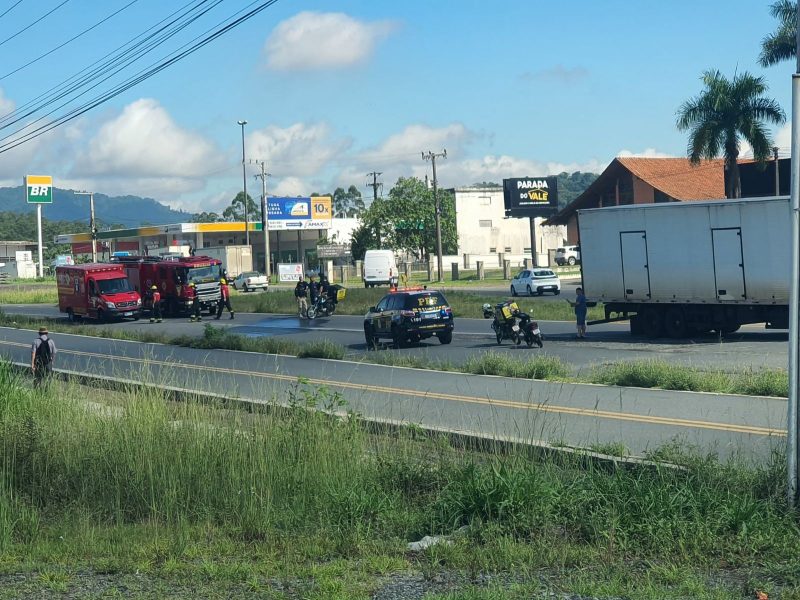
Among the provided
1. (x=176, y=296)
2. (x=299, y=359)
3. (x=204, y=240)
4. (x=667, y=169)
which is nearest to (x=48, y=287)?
(x=204, y=240)

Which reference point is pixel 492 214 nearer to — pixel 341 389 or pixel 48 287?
pixel 48 287

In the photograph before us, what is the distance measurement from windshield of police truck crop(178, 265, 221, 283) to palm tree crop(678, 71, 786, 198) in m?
23.3

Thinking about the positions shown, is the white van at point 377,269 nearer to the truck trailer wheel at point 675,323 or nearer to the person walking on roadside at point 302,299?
the person walking on roadside at point 302,299

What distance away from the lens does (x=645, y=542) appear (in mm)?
7449

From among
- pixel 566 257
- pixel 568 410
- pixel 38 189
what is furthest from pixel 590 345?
pixel 38 189

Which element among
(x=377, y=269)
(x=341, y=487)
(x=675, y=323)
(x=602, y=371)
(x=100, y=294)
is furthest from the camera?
(x=377, y=269)

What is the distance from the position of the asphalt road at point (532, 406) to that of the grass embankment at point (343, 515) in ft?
3.49

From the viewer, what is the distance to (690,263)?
27938 mm

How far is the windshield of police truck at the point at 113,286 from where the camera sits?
49.1 m

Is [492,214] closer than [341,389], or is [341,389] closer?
[341,389]

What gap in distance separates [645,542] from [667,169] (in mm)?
67377

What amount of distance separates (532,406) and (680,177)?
195 ft

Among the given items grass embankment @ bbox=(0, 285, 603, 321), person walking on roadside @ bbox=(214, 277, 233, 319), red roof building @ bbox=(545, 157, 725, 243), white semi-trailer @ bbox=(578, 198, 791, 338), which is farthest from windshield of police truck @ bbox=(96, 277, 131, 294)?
red roof building @ bbox=(545, 157, 725, 243)

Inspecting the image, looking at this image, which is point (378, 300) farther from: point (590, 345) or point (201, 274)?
point (590, 345)
